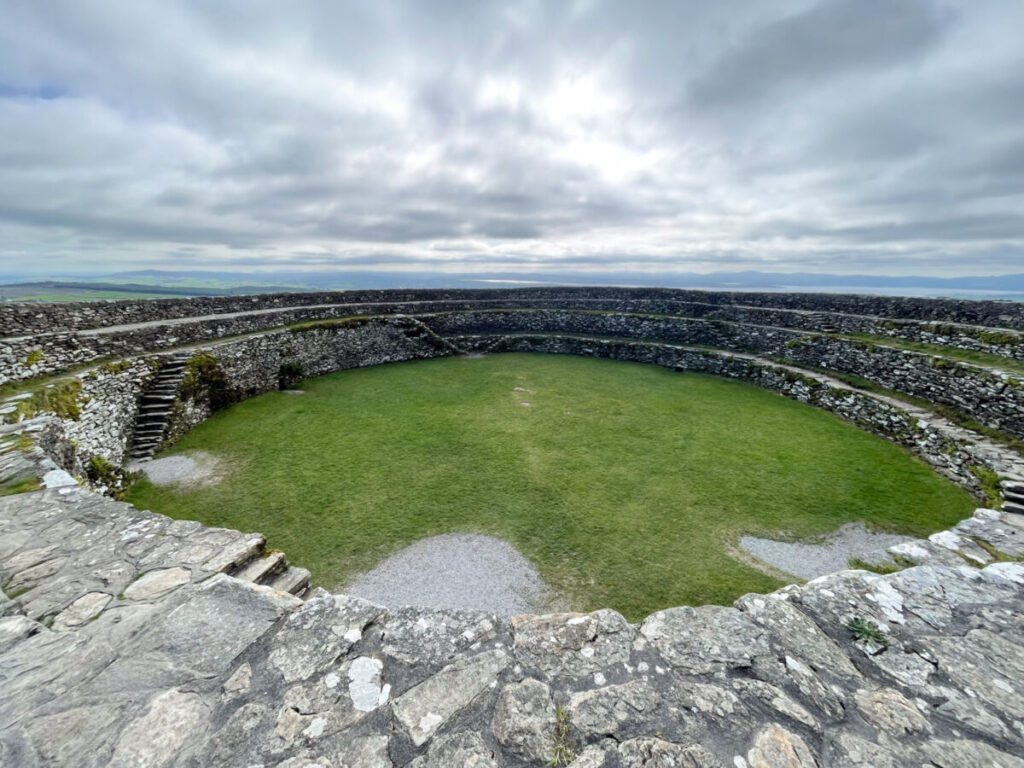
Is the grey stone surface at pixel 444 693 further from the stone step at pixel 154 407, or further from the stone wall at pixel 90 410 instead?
the stone step at pixel 154 407

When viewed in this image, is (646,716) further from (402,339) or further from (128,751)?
(402,339)

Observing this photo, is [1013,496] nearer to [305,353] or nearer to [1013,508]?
[1013,508]

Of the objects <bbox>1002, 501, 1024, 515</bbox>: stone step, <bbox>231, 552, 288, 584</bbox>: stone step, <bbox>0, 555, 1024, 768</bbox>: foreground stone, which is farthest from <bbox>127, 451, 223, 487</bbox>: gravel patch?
<bbox>1002, 501, 1024, 515</bbox>: stone step

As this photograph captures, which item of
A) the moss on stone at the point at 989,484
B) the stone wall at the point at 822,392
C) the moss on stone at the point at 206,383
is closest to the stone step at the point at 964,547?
the moss on stone at the point at 989,484

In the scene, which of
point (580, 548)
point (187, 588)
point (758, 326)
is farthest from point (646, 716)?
point (758, 326)

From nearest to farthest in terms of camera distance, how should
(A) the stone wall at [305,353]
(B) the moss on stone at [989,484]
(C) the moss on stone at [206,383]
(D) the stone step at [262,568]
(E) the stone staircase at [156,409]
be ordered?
(D) the stone step at [262,568]
(B) the moss on stone at [989,484]
(E) the stone staircase at [156,409]
(C) the moss on stone at [206,383]
(A) the stone wall at [305,353]

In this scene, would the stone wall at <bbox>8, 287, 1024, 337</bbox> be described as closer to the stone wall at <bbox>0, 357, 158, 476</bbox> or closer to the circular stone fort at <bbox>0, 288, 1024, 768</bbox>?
the stone wall at <bbox>0, 357, 158, 476</bbox>
